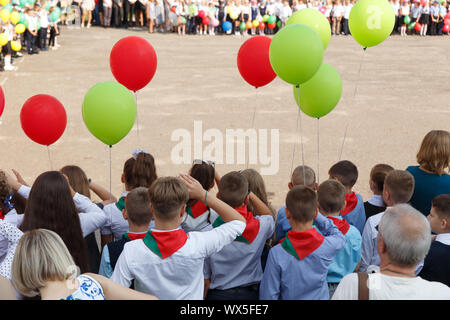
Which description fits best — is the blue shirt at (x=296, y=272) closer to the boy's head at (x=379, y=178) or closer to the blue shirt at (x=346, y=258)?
the blue shirt at (x=346, y=258)

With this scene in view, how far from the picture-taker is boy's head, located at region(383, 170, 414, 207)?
367cm

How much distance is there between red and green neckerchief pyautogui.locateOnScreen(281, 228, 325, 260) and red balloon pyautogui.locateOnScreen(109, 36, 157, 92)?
106 inches

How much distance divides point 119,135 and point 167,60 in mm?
11803

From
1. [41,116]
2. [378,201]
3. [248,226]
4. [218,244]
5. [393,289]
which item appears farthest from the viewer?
[41,116]

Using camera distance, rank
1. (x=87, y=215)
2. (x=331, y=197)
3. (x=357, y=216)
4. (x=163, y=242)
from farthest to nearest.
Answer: (x=357, y=216) < (x=87, y=215) < (x=331, y=197) < (x=163, y=242)

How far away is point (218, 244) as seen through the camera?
298 centimetres

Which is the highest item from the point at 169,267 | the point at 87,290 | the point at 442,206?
the point at 442,206

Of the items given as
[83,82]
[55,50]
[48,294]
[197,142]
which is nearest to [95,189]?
[48,294]

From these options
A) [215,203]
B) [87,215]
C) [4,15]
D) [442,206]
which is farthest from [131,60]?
[4,15]

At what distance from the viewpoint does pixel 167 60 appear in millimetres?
15961

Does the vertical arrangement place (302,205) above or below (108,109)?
below

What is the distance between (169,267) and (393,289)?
1.18 metres

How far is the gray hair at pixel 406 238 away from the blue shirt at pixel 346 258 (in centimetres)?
104

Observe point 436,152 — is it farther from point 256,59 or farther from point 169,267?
point 169,267
